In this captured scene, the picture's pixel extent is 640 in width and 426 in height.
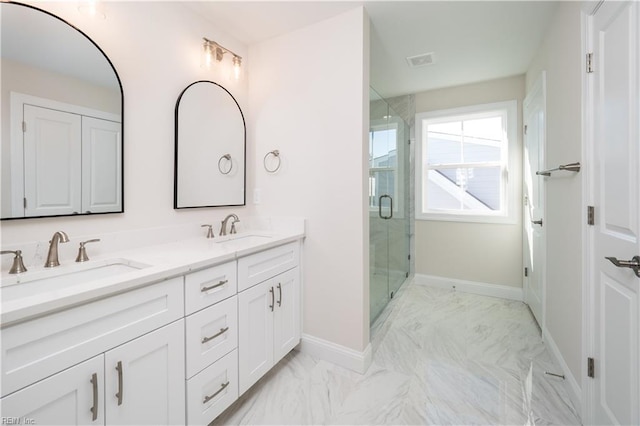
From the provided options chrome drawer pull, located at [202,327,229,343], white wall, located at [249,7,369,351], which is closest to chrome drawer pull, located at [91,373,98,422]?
chrome drawer pull, located at [202,327,229,343]

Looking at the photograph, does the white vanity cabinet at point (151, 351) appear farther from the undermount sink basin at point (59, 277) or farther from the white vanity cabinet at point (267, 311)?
the undermount sink basin at point (59, 277)

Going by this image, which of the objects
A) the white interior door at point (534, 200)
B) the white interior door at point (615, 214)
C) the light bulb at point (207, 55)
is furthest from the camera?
the white interior door at point (534, 200)

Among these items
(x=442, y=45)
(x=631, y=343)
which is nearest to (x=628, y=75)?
(x=631, y=343)

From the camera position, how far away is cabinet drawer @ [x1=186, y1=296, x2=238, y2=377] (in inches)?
48.7

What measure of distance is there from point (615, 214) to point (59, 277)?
2405 millimetres

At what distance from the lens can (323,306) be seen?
6.60 ft

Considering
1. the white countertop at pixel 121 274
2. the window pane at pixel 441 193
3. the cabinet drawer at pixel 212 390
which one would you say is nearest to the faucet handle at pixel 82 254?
the white countertop at pixel 121 274

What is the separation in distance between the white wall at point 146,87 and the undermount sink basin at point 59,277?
22cm

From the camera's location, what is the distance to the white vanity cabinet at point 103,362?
792 mm

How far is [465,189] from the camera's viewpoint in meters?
3.37

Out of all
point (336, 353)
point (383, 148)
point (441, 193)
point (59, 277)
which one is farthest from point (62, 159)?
point (441, 193)

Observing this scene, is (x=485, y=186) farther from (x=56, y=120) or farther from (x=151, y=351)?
(x=56, y=120)

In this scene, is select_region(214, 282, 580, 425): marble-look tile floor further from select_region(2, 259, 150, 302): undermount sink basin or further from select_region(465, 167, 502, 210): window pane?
select_region(465, 167, 502, 210): window pane

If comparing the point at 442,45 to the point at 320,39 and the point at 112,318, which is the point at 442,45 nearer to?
the point at 320,39
